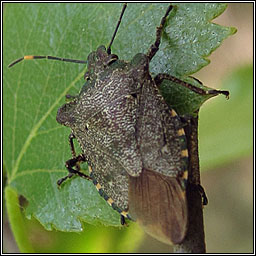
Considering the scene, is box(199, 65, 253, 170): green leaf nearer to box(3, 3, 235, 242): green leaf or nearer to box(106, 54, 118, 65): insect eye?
box(3, 3, 235, 242): green leaf

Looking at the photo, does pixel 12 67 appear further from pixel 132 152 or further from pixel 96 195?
pixel 132 152

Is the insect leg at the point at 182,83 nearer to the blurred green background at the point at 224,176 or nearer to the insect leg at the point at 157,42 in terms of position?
the insect leg at the point at 157,42

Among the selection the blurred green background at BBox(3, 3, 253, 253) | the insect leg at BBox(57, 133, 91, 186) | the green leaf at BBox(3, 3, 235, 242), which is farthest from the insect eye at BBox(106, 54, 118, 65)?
the blurred green background at BBox(3, 3, 253, 253)

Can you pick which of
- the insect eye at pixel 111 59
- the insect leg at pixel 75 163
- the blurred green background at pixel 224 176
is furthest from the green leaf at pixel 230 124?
the insect eye at pixel 111 59

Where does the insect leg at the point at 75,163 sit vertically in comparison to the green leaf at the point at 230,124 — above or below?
below

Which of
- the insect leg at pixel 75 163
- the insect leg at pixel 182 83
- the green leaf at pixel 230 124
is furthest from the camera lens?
the green leaf at pixel 230 124

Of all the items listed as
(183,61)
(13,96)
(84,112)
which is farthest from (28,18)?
(183,61)
